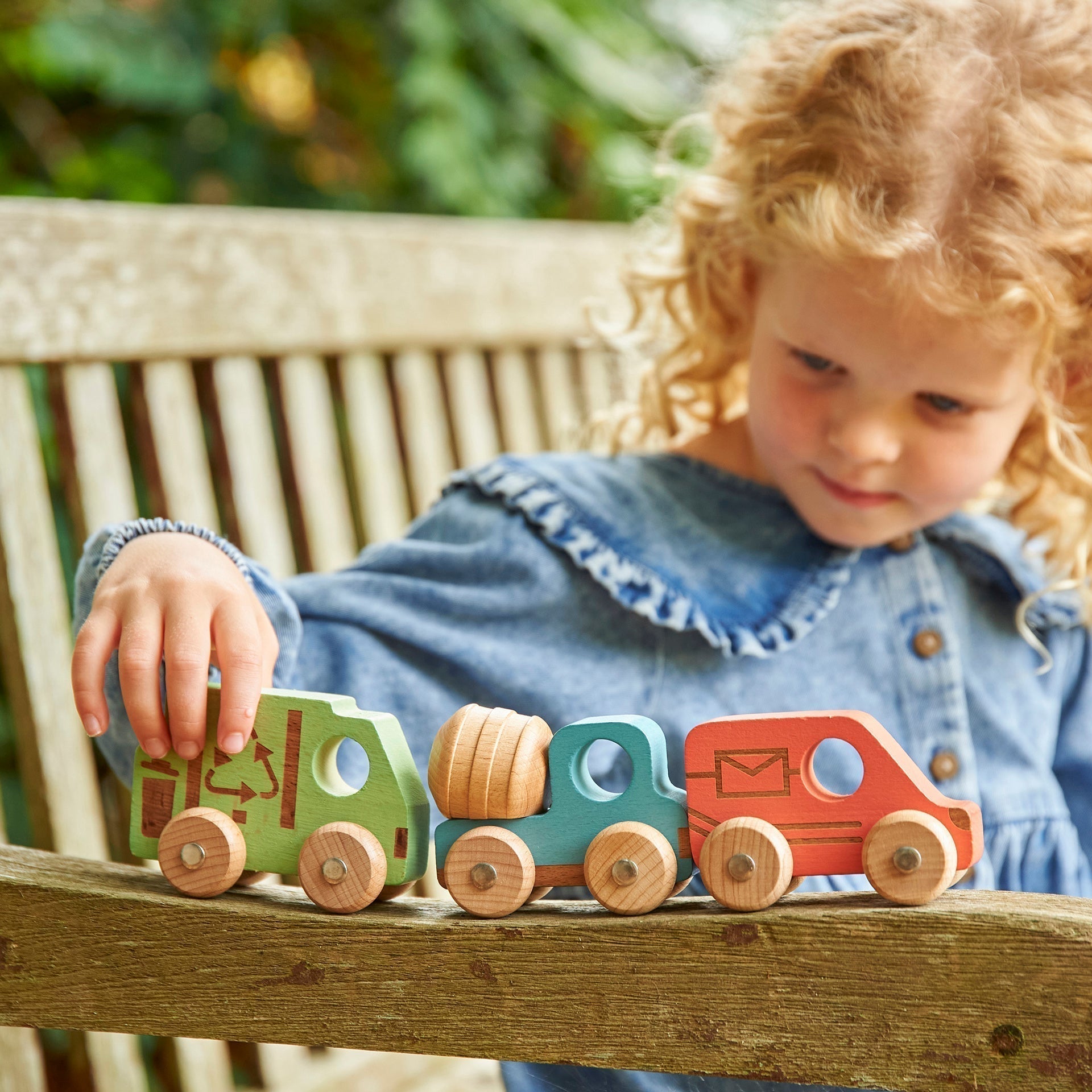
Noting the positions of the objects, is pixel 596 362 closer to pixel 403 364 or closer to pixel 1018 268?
pixel 403 364

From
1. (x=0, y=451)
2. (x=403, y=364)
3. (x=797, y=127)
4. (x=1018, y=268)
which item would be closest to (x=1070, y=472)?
(x=1018, y=268)

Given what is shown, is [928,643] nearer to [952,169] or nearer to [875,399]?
[875,399]

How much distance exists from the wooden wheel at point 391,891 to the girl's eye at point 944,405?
1.35ft

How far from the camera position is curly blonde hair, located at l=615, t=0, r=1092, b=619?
28.5 inches

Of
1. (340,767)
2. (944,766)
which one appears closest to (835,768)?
(944,766)

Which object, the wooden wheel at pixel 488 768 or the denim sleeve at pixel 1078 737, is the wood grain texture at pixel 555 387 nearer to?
the denim sleeve at pixel 1078 737

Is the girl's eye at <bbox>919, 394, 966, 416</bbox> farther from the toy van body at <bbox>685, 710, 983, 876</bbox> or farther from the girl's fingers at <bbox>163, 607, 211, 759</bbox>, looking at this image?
the girl's fingers at <bbox>163, 607, 211, 759</bbox>

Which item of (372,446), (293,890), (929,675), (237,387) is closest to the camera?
(293,890)

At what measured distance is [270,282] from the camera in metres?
1.00

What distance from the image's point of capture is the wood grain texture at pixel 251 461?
988mm

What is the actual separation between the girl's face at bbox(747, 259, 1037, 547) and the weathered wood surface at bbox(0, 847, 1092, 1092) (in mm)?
323

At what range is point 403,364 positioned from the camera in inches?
45.6

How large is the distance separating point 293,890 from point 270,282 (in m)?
0.56

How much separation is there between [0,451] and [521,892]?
503 millimetres
